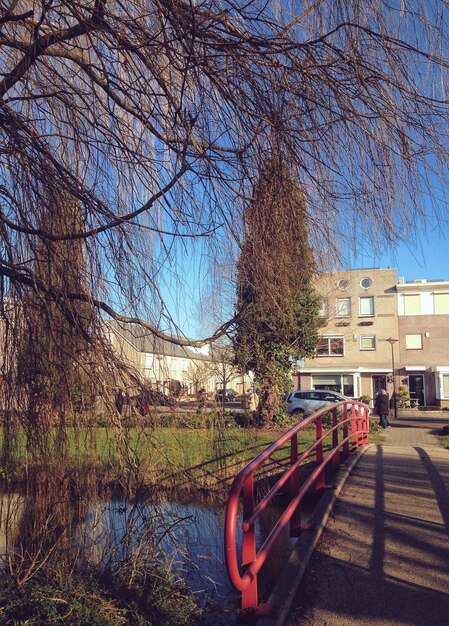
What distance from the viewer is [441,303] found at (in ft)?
120

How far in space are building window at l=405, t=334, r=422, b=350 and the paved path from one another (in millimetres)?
30842

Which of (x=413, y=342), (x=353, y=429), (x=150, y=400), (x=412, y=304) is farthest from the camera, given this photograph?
(x=412, y=304)

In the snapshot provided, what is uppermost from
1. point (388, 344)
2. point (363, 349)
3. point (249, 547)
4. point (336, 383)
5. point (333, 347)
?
point (388, 344)

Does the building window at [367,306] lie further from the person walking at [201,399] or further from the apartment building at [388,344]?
the person walking at [201,399]

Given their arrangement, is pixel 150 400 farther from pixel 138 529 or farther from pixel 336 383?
pixel 336 383

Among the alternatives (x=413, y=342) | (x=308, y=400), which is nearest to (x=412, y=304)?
(x=413, y=342)

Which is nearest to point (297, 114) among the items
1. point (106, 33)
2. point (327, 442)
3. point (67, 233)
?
point (106, 33)

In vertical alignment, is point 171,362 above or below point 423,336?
below

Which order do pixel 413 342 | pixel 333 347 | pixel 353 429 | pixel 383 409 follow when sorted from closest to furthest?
pixel 353 429, pixel 383 409, pixel 413 342, pixel 333 347

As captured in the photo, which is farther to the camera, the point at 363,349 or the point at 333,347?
the point at 333,347

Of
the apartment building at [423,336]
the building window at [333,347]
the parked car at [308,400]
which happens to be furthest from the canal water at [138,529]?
the building window at [333,347]

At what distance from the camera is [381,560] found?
14.3 feet

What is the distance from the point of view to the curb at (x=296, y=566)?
340cm

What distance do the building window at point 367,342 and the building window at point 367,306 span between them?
151 cm
